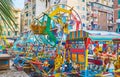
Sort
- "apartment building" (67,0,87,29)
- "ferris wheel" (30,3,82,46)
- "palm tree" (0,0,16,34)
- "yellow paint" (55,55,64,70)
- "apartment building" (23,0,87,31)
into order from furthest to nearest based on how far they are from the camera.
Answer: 1. "apartment building" (23,0,87,31)
2. "apartment building" (67,0,87,29)
3. "ferris wheel" (30,3,82,46)
4. "yellow paint" (55,55,64,70)
5. "palm tree" (0,0,16,34)

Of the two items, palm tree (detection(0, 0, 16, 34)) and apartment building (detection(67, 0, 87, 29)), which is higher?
apartment building (detection(67, 0, 87, 29))

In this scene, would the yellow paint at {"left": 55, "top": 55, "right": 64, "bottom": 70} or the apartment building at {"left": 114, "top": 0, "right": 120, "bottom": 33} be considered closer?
the yellow paint at {"left": 55, "top": 55, "right": 64, "bottom": 70}

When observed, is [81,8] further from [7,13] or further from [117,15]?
[7,13]

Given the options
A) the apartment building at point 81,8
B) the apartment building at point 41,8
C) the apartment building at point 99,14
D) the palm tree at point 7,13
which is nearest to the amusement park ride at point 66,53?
the palm tree at point 7,13

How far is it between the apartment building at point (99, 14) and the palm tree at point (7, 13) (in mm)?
49451

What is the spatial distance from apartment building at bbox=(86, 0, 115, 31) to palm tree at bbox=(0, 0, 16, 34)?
162 ft

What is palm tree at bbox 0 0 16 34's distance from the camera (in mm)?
1712

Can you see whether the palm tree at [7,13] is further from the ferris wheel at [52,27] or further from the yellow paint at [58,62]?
the ferris wheel at [52,27]

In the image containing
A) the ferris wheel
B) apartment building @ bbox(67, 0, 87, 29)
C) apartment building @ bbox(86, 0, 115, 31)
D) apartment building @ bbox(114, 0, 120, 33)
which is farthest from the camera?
apartment building @ bbox(86, 0, 115, 31)

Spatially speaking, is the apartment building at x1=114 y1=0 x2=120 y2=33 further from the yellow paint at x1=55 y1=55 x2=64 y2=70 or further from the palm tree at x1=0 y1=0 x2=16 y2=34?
the palm tree at x1=0 y1=0 x2=16 y2=34

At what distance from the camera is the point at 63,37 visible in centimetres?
1059

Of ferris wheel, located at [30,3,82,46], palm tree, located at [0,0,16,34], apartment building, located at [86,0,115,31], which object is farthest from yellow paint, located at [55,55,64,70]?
apartment building, located at [86,0,115,31]

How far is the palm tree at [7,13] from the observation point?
1.71 meters

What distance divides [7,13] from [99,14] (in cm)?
5548
